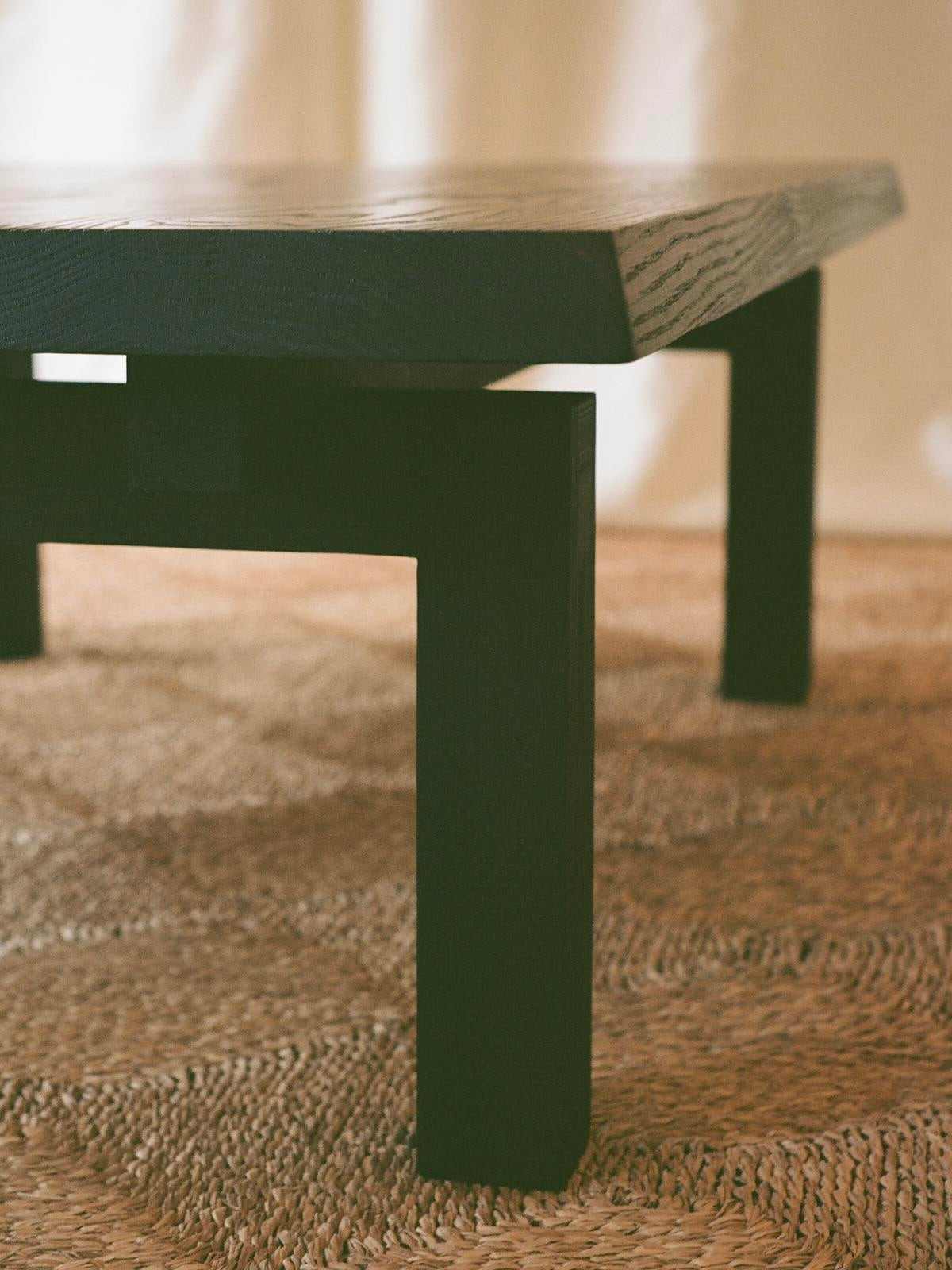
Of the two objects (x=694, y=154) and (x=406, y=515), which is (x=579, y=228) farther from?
(x=694, y=154)

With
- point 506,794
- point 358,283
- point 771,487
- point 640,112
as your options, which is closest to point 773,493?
point 771,487

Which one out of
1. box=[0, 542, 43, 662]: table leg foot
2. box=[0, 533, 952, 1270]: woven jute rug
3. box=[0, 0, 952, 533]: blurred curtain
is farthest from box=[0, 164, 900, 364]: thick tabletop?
box=[0, 0, 952, 533]: blurred curtain

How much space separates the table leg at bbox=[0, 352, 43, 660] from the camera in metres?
1.54

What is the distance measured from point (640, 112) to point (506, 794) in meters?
2.04

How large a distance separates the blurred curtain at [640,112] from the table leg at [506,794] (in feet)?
6.22

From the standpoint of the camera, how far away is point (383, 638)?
1.72 metres

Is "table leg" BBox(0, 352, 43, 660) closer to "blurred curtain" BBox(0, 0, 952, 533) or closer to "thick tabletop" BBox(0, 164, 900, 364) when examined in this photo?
"thick tabletop" BBox(0, 164, 900, 364)

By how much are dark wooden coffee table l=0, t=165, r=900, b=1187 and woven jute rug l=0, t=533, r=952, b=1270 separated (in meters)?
0.06

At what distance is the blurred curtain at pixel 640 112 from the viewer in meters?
2.42

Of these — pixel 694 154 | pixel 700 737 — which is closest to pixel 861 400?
pixel 694 154

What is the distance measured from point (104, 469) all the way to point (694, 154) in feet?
6.56

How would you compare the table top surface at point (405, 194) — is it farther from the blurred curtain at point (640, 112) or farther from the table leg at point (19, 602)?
the blurred curtain at point (640, 112)

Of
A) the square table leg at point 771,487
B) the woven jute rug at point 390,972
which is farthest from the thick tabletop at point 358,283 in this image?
the square table leg at point 771,487

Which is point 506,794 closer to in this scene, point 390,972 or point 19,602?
point 390,972
